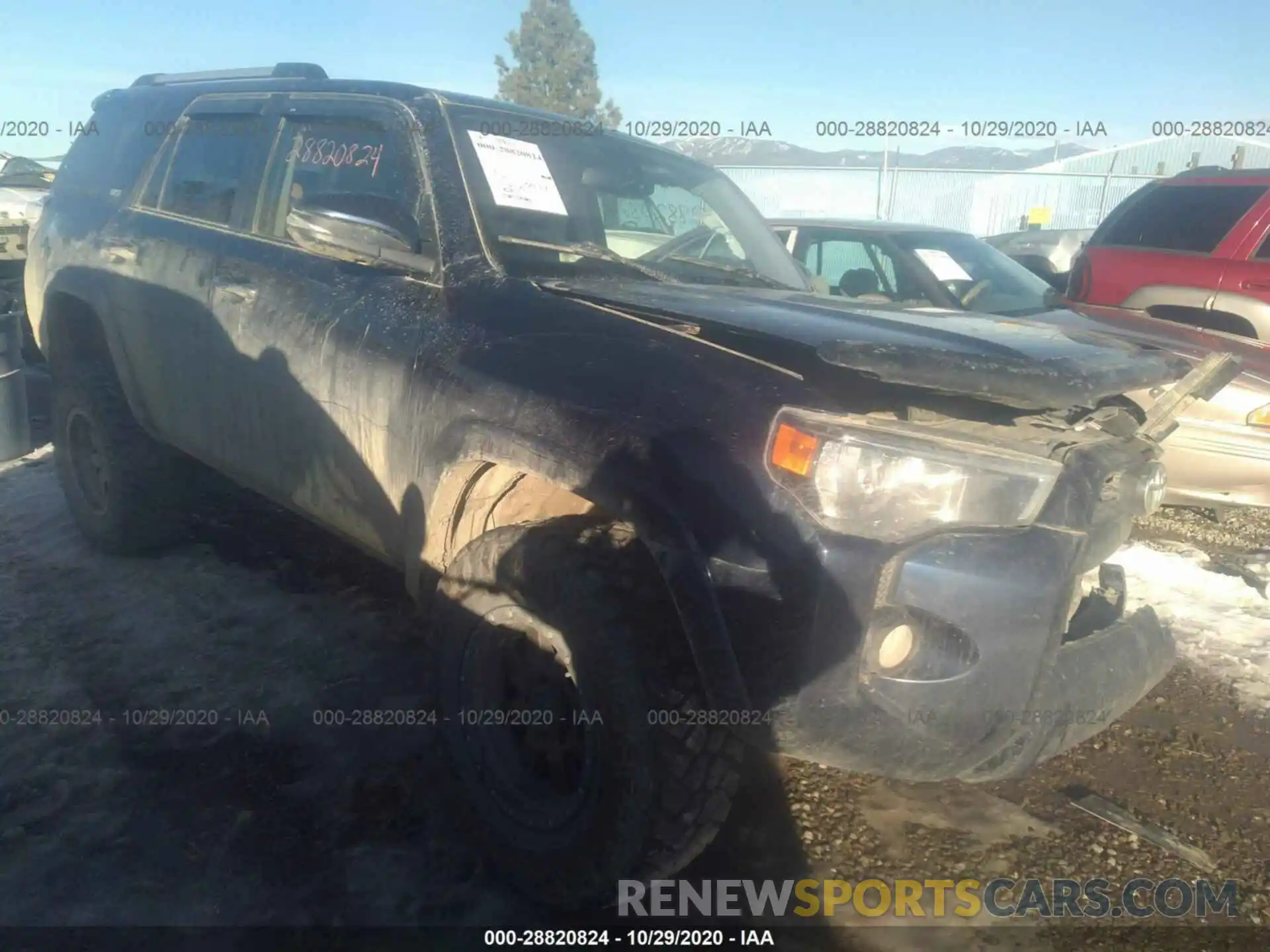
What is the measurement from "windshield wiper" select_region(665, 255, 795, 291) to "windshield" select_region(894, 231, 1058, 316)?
10.3ft

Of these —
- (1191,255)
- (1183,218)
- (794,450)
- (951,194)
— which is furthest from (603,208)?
(951,194)

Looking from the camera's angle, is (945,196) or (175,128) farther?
(945,196)

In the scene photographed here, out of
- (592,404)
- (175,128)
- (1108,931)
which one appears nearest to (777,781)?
(1108,931)

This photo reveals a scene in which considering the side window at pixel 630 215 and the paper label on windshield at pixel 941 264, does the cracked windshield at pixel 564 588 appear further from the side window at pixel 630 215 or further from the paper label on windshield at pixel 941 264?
the paper label on windshield at pixel 941 264

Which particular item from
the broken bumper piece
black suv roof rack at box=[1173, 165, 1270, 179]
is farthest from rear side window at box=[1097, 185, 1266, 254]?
the broken bumper piece

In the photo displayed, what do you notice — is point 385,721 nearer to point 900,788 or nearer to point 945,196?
point 900,788

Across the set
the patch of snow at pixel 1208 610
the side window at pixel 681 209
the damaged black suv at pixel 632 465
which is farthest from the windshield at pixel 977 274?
the damaged black suv at pixel 632 465

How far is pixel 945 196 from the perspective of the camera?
59.9ft

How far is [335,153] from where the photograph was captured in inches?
121

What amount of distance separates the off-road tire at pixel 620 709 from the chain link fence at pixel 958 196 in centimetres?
1633

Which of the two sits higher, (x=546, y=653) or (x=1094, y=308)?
(x=1094, y=308)

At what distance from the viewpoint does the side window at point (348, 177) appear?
2.68 meters

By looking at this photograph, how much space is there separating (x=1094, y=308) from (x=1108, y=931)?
15.6 feet

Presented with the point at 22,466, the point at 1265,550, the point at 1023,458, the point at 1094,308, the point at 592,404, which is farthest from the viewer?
the point at 1094,308
